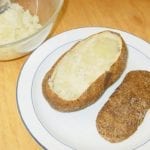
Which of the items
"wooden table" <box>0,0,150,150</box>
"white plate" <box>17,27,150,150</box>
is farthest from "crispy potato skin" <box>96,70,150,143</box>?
"wooden table" <box>0,0,150,150</box>

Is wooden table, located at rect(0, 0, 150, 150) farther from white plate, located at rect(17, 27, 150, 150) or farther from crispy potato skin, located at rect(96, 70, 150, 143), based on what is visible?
crispy potato skin, located at rect(96, 70, 150, 143)

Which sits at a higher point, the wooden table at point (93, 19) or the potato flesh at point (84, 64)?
the potato flesh at point (84, 64)

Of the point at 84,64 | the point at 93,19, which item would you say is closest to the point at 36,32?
the point at 84,64

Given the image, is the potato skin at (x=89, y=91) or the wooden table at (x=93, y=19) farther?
the wooden table at (x=93, y=19)

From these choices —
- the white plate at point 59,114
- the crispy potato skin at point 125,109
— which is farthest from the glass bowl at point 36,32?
the crispy potato skin at point 125,109

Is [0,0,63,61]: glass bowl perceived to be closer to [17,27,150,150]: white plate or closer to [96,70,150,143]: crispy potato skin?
[17,27,150,150]: white plate

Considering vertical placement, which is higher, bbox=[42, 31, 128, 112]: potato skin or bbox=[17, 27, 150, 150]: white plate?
bbox=[42, 31, 128, 112]: potato skin

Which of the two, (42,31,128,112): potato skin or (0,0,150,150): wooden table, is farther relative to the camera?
(0,0,150,150): wooden table

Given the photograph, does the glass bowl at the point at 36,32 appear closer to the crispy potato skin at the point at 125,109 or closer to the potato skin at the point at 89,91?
the potato skin at the point at 89,91
